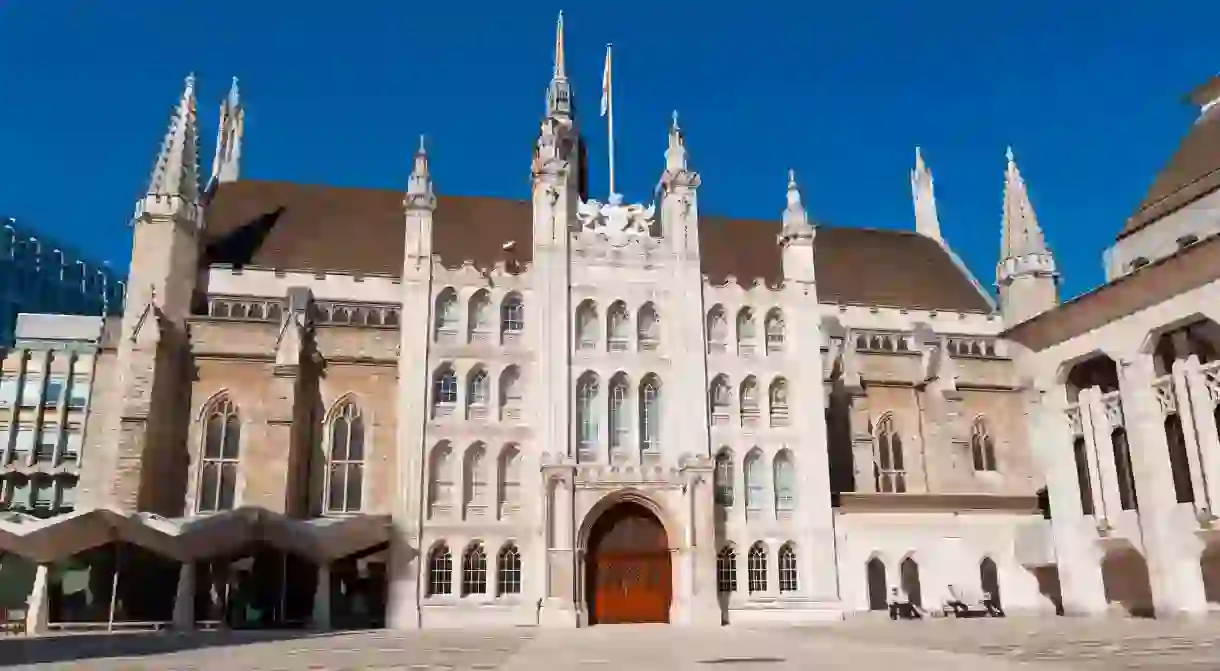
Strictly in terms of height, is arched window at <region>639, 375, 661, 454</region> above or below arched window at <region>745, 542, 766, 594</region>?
above

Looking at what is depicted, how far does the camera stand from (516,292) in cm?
3378

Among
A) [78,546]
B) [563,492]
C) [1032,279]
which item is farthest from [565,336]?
[1032,279]

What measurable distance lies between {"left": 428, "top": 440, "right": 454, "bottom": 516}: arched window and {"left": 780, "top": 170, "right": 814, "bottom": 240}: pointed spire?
1563cm

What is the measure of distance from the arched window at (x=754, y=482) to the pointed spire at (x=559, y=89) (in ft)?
84.4

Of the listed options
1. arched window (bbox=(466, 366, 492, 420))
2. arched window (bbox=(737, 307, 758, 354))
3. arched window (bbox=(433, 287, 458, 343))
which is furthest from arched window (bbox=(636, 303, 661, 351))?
arched window (bbox=(433, 287, 458, 343))

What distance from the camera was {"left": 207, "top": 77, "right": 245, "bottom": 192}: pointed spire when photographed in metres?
52.1

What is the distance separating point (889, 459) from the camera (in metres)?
39.8

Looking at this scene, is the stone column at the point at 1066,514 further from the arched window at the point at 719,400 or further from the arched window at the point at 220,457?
the arched window at the point at 220,457

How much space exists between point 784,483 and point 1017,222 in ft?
63.6

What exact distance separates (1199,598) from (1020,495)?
9.81 meters

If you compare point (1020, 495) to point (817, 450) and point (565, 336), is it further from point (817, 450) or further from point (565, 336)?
point (565, 336)

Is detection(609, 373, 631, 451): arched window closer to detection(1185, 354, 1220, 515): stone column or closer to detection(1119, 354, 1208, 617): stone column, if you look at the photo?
detection(1119, 354, 1208, 617): stone column

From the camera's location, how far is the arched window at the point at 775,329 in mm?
35125

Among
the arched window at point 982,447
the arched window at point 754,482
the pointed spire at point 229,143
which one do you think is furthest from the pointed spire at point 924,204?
the pointed spire at point 229,143
